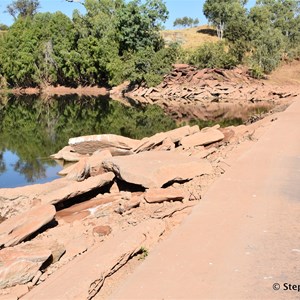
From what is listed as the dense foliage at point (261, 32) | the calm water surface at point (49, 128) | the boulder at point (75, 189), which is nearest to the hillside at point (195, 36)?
the dense foliage at point (261, 32)

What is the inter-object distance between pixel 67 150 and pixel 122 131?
7132 millimetres

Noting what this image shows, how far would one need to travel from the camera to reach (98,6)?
60.7 m

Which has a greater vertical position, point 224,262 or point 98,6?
point 98,6

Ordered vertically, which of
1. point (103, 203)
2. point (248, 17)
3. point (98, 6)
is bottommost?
point (103, 203)

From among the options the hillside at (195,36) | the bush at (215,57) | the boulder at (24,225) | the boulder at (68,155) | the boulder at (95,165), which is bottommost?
the boulder at (68,155)

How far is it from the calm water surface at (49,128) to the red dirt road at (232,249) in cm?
858

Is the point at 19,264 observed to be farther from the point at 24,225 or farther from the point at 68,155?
the point at 68,155

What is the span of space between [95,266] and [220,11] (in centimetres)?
7040

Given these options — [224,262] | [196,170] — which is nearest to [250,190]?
[196,170]

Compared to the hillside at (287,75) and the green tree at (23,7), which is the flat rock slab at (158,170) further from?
the green tree at (23,7)

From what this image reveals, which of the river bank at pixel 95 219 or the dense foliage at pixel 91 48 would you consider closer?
the river bank at pixel 95 219

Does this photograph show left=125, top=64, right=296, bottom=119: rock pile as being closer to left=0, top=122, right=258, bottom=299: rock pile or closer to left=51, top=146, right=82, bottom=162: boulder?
left=51, top=146, right=82, bottom=162: boulder

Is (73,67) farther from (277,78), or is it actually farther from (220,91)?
(277,78)

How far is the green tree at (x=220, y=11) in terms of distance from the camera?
217 feet
